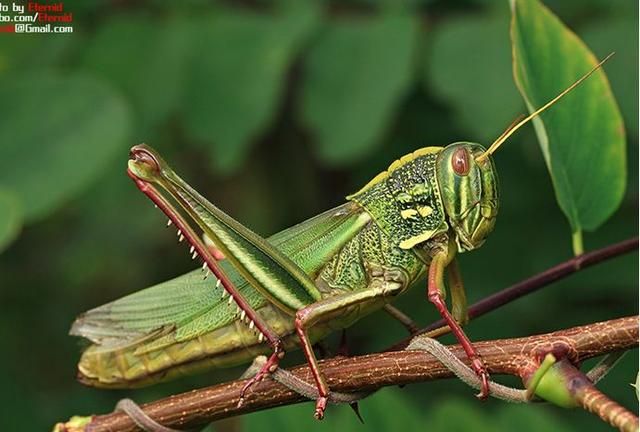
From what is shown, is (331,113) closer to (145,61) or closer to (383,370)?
(145,61)

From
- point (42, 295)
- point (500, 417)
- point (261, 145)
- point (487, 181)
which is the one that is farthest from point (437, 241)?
point (42, 295)

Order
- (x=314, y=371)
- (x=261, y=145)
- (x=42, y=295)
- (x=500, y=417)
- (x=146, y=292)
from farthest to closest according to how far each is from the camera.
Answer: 1. (x=42, y=295)
2. (x=261, y=145)
3. (x=500, y=417)
4. (x=146, y=292)
5. (x=314, y=371)

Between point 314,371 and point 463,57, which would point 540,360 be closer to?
point 314,371

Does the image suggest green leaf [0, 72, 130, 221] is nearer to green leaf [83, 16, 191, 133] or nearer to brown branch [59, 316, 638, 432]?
green leaf [83, 16, 191, 133]

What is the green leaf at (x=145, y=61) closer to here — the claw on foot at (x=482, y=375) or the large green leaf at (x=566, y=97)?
the large green leaf at (x=566, y=97)

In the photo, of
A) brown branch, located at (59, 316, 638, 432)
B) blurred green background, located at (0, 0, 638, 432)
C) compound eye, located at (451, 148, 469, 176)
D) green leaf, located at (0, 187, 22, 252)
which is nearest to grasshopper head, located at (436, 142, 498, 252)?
compound eye, located at (451, 148, 469, 176)

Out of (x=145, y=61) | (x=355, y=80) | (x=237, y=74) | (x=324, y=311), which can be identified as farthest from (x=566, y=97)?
(x=145, y=61)

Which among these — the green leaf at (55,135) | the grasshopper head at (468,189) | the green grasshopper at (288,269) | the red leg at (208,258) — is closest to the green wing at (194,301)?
the green grasshopper at (288,269)
